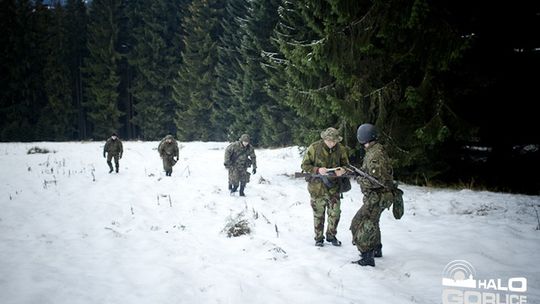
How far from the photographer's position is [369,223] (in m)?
5.29

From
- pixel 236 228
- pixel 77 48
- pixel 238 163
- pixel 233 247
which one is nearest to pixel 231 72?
pixel 77 48

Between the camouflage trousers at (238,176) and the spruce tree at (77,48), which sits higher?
the spruce tree at (77,48)

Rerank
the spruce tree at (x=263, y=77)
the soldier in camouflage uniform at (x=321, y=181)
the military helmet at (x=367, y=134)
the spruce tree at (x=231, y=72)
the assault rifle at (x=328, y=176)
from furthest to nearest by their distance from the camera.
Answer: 1. the spruce tree at (x=231, y=72)
2. the spruce tree at (x=263, y=77)
3. the soldier in camouflage uniform at (x=321, y=181)
4. the assault rifle at (x=328, y=176)
5. the military helmet at (x=367, y=134)

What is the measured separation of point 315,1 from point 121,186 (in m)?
9.17

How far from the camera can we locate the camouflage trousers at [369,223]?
527 cm

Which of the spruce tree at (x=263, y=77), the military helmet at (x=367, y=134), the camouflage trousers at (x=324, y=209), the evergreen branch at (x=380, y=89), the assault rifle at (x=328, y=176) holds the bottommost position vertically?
the camouflage trousers at (x=324, y=209)

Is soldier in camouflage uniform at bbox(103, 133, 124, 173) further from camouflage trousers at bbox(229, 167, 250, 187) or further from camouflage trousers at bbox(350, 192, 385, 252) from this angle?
camouflage trousers at bbox(350, 192, 385, 252)

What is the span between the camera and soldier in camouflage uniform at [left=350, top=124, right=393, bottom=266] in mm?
5207

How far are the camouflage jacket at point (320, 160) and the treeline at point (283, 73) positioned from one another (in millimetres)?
3303

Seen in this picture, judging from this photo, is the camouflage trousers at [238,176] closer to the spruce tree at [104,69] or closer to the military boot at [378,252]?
the military boot at [378,252]

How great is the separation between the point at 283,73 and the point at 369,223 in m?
12.5

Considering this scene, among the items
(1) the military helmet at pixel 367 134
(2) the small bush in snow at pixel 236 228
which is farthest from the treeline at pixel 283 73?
(2) the small bush in snow at pixel 236 228

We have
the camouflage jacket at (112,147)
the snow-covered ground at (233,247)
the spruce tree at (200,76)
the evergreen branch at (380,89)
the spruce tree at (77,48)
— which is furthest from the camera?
the spruce tree at (77,48)

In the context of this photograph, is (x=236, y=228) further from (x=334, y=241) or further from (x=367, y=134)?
(x=367, y=134)
